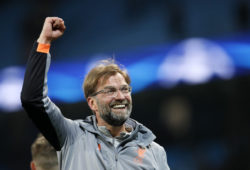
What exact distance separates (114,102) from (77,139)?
32 centimetres

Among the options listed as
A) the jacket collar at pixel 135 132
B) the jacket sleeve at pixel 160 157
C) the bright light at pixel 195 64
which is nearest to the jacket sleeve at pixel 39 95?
the jacket collar at pixel 135 132

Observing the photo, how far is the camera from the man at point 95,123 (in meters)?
1.97

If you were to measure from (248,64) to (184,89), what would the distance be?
1.07 meters

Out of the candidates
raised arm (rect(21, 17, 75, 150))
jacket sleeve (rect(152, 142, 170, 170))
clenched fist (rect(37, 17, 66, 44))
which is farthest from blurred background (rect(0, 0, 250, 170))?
clenched fist (rect(37, 17, 66, 44))

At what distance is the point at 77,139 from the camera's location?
2201 millimetres

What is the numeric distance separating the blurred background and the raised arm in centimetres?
461

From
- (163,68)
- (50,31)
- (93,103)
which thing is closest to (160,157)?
(93,103)

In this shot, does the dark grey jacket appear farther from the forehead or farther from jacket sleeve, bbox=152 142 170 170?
the forehead

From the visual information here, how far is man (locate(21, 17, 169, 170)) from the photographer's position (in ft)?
6.47

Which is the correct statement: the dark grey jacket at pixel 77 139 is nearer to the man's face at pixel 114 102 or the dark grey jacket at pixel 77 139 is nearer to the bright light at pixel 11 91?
the man's face at pixel 114 102

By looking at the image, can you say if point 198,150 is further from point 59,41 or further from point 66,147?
point 66,147

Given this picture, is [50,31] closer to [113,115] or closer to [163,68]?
[113,115]

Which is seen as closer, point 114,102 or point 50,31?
point 50,31

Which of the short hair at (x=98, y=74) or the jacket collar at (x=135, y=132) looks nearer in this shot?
the jacket collar at (x=135, y=132)
